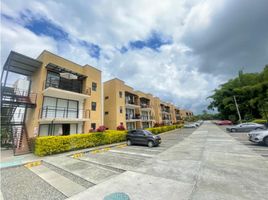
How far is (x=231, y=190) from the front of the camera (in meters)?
4.14

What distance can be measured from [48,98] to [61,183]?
10922 millimetres

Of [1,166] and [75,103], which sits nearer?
[1,166]

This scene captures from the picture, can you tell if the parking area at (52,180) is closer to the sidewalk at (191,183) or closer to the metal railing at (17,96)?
the sidewalk at (191,183)

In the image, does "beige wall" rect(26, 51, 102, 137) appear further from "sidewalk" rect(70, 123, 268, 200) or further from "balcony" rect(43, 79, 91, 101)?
"sidewalk" rect(70, 123, 268, 200)

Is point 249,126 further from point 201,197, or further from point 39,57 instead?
point 39,57

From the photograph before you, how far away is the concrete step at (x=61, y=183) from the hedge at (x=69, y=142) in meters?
3.69

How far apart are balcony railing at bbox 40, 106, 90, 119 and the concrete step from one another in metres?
7.54

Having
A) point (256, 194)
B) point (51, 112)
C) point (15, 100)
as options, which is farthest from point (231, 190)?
point (15, 100)

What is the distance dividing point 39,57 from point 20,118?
7.40 m

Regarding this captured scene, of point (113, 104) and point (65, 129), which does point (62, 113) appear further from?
point (113, 104)

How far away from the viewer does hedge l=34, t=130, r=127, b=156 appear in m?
10.1

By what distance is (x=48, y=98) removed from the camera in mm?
13703

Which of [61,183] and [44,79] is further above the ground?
[44,79]

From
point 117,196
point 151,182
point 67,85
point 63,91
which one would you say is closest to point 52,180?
point 117,196
